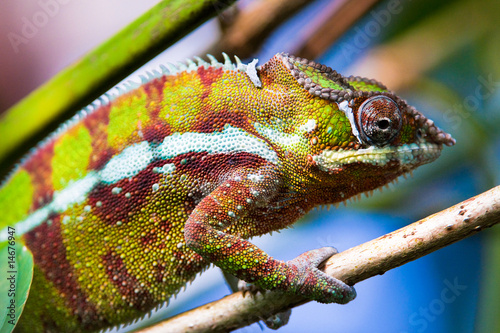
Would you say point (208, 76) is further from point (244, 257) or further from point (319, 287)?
point (319, 287)

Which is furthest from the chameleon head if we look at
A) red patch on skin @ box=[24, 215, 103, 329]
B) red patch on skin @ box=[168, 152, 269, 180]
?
red patch on skin @ box=[24, 215, 103, 329]

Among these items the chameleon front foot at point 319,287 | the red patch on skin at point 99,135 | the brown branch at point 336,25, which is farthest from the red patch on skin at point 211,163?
the brown branch at point 336,25

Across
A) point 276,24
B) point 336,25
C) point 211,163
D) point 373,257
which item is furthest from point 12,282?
point 336,25

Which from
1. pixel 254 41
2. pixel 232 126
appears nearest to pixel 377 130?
pixel 232 126

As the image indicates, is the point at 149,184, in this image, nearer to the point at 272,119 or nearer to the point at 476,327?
the point at 272,119

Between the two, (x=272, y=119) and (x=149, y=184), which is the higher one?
(x=272, y=119)
